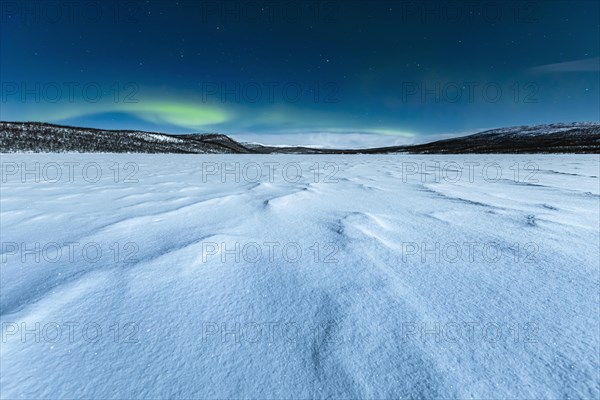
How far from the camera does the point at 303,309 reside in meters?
1.21

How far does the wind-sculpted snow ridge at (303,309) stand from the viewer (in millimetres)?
861

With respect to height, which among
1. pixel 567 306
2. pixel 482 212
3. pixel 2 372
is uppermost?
pixel 482 212

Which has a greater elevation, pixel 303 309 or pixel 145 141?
pixel 145 141

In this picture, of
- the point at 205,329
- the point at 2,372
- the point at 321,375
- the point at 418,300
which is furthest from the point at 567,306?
the point at 2,372

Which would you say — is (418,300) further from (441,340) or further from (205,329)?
(205,329)

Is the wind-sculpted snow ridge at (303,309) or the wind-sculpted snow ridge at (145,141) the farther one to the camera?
the wind-sculpted snow ridge at (145,141)

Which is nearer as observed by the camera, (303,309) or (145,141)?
(303,309)

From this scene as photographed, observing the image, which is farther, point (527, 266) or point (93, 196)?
point (93, 196)

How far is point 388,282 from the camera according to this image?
1.41 metres

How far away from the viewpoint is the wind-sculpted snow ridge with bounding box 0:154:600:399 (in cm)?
86

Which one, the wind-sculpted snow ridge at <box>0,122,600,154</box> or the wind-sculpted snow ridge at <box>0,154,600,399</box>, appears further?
the wind-sculpted snow ridge at <box>0,122,600,154</box>

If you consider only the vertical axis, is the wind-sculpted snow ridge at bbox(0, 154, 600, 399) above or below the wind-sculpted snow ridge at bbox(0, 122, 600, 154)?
below

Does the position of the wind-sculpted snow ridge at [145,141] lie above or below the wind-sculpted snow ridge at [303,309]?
above

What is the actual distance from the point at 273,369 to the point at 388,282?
2.33 feet
